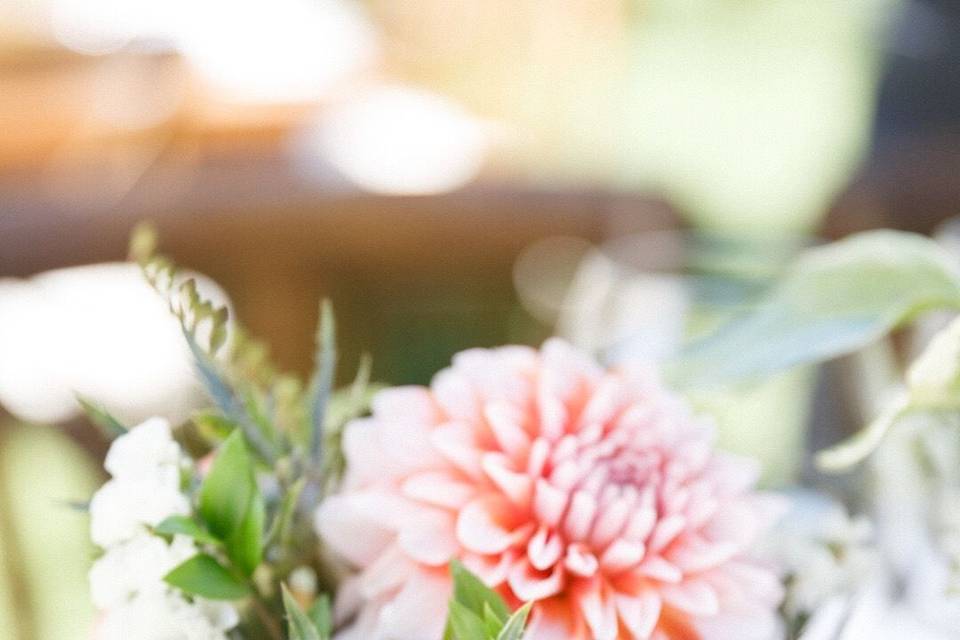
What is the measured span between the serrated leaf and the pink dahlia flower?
0.01 metres

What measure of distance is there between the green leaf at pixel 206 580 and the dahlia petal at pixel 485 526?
5 cm

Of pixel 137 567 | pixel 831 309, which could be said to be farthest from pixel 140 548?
pixel 831 309

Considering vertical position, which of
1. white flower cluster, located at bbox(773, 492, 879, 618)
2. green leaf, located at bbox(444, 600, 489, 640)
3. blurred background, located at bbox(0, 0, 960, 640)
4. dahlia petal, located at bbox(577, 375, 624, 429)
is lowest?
blurred background, located at bbox(0, 0, 960, 640)

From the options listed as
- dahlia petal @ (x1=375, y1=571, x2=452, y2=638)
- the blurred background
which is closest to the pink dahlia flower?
dahlia petal @ (x1=375, y1=571, x2=452, y2=638)

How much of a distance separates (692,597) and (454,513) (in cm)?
6

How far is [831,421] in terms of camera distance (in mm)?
447

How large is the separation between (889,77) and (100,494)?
128 cm

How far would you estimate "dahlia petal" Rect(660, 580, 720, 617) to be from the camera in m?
0.24

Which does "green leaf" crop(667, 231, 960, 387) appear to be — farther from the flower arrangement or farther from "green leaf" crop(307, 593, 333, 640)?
"green leaf" crop(307, 593, 333, 640)

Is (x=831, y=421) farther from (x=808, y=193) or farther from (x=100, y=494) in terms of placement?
(x=808, y=193)

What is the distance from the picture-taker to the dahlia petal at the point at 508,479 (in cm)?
25

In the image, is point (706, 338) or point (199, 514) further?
point (706, 338)

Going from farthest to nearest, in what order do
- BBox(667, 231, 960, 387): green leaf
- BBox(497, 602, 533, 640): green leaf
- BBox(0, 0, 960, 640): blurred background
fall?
BBox(0, 0, 960, 640): blurred background < BBox(667, 231, 960, 387): green leaf < BBox(497, 602, 533, 640): green leaf

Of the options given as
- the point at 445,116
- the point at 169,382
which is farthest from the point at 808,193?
the point at 169,382
